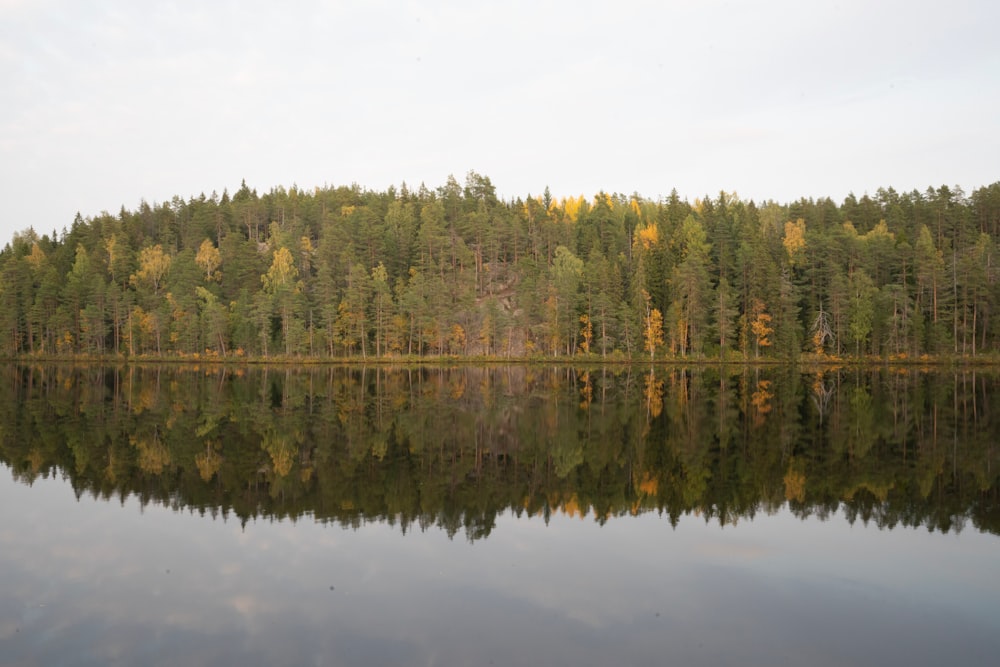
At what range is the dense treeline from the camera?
99938mm

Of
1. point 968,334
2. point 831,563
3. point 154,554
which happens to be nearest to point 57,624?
point 154,554

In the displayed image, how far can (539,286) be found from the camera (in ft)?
360

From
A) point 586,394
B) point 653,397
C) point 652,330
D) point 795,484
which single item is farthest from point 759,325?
point 795,484

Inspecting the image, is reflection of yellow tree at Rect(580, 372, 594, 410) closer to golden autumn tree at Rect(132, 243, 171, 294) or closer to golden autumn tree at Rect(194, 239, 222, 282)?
golden autumn tree at Rect(194, 239, 222, 282)

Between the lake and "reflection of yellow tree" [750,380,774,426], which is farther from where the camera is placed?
"reflection of yellow tree" [750,380,774,426]

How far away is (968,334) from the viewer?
98875mm

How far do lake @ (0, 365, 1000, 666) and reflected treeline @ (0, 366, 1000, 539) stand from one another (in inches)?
6.5

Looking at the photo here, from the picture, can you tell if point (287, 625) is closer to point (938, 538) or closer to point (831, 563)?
point (831, 563)

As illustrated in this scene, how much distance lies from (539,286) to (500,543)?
313ft

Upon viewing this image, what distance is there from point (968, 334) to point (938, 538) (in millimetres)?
102881

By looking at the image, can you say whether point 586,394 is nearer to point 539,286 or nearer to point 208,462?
point 208,462

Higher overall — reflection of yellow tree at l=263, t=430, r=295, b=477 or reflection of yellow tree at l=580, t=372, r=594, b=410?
reflection of yellow tree at l=263, t=430, r=295, b=477

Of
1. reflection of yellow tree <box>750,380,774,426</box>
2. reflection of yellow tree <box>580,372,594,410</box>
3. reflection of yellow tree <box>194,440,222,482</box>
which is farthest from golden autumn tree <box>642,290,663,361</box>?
reflection of yellow tree <box>194,440,222,482</box>

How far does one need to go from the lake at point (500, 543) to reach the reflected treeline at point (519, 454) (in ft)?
0.54
